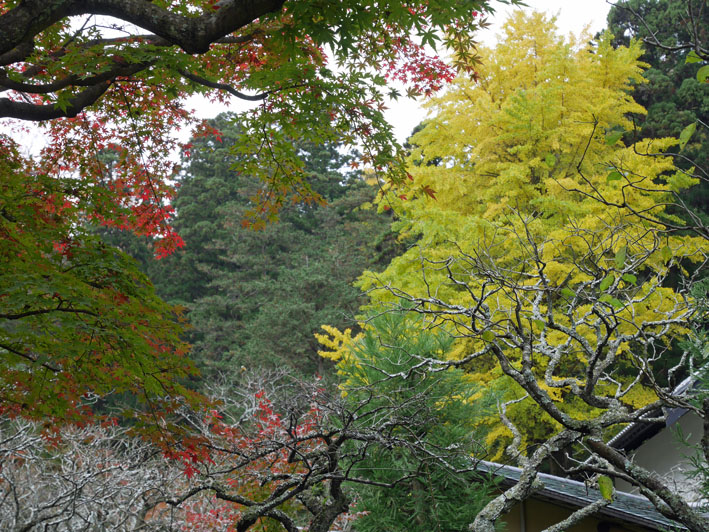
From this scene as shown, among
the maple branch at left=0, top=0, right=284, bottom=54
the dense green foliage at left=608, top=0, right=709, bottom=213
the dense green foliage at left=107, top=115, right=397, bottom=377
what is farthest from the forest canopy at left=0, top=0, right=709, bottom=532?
the dense green foliage at left=107, top=115, right=397, bottom=377

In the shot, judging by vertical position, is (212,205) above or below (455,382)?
above

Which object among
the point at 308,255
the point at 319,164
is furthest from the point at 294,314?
the point at 319,164

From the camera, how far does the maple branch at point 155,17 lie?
2.89 metres

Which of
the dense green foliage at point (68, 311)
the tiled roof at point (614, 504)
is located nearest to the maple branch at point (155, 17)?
the dense green foliage at point (68, 311)

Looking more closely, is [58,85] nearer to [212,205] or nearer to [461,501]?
[461,501]

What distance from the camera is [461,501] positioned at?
19.1 ft

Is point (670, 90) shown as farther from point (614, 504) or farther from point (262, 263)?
point (262, 263)

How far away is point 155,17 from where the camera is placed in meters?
3.12

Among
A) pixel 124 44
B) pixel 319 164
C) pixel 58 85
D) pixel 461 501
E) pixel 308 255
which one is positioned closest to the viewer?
pixel 58 85

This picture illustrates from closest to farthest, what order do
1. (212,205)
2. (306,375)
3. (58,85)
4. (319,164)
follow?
(58,85)
(306,375)
(212,205)
(319,164)

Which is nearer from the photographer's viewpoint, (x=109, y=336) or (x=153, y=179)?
(x=109, y=336)

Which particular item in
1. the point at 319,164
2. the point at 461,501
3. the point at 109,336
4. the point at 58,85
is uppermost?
the point at 319,164

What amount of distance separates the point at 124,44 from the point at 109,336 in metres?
2.08

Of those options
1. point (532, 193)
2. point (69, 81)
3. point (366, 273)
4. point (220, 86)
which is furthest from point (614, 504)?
point (69, 81)
